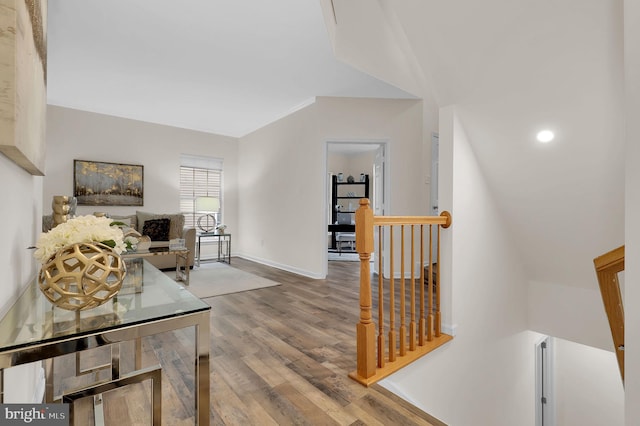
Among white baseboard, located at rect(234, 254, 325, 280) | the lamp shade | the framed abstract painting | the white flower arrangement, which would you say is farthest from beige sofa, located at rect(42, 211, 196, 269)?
the white flower arrangement

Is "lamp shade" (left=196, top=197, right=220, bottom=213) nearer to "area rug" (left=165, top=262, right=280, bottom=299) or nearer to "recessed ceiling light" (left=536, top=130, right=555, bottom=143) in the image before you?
"area rug" (left=165, top=262, right=280, bottom=299)

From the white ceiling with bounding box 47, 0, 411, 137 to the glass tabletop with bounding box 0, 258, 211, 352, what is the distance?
2.30m

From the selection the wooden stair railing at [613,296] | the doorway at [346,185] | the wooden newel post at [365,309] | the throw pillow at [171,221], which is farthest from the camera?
the doorway at [346,185]

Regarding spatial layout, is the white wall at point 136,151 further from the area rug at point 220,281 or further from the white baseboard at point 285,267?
the area rug at point 220,281

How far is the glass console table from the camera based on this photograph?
0.69 m

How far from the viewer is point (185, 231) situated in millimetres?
4656

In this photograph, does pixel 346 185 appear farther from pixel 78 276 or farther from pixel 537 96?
pixel 78 276

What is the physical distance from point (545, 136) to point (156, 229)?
191 inches

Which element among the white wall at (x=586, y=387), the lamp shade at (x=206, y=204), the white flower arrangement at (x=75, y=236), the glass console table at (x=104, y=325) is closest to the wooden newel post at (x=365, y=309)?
the glass console table at (x=104, y=325)

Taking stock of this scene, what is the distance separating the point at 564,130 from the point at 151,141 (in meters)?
5.70

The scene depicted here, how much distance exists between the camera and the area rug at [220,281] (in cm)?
358

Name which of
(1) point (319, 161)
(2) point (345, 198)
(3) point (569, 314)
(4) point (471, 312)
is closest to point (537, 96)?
(4) point (471, 312)

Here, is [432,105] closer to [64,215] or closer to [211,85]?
[211,85]

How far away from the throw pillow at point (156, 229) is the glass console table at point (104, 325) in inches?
146
